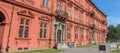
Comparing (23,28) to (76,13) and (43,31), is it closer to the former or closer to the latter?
(43,31)

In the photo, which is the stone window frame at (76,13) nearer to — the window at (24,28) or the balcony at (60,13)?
the balcony at (60,13)

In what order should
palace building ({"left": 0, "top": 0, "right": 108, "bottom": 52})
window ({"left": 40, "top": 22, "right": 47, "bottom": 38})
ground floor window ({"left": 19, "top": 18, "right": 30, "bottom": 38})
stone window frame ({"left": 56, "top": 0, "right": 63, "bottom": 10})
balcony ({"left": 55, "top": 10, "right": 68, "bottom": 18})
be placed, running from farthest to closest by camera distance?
stone window frame ({"left": 56, "top": 0, "right": 63, "bottom": 10}), balcony ({"left": 55, "top": 10, "right": 68, "bottom": 18}), window ({"left": 40, "top": 22, "right": 47, "bottom": 38}), ground floor window ({"left": 19, "top": 18, "right": 30, "bottom": 38}), palace building ({"left": 0, "top": 0, "right": 108, "bottom": 52})

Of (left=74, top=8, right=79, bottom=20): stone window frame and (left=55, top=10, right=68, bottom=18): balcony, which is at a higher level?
(left=74, top=8, right=79, bottom=20): stone window frame

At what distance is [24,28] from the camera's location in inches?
711

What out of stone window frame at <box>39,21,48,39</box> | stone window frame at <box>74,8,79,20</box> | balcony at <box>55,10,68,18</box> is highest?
stone window frame at <box>74,8,79,20</box>

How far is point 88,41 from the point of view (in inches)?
1607

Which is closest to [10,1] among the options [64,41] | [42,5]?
[42,5]

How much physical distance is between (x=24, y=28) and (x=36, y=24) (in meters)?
2.26

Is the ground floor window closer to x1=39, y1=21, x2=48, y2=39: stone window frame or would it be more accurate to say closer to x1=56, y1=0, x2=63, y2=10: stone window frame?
x1=39, y1=21, x2=48, y2=39: stone window frame

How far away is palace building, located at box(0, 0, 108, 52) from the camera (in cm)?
1598

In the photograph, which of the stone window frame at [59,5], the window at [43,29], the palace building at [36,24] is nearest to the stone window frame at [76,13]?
the palace building at [36,24]

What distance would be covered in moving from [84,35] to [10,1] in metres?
25.0

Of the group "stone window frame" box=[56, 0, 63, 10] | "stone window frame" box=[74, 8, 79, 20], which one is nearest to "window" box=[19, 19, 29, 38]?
"stone window frame" box=[56, 0, 63, 10]

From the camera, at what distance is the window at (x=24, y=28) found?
1772 centimetres
